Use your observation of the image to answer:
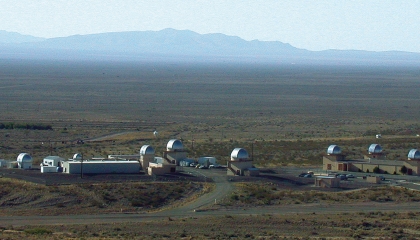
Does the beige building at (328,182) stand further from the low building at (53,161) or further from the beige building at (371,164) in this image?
the low building at (53,161)

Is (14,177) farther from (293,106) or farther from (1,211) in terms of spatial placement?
(293,106)

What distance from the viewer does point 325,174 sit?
5303 cm

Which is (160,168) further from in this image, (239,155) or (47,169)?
(47,169)

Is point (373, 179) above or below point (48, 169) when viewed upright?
below

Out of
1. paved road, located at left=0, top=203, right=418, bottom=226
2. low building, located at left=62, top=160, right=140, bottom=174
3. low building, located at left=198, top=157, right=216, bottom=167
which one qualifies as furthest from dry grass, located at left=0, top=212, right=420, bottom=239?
low building, located at left=198, top=157, right=216, bottom=167

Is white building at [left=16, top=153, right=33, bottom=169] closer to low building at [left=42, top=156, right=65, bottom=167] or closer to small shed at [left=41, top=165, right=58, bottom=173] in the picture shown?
low building at [left=42, top=156, right=65, bottom=167]

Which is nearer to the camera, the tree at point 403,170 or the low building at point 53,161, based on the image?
the low building at point 53,161

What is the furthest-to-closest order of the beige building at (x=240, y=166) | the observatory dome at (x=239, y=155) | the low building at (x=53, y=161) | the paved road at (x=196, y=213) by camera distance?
1. the observatory dome at (x=239, y=155)
2. the low building at (x=53, y=161)
3. the beige building at (x=240, y=166)
4. the paved road at (x=196, y=213)

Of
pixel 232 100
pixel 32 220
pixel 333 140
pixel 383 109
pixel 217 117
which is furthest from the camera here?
pixel 232 100

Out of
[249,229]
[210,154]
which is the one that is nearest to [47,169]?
[210,154]

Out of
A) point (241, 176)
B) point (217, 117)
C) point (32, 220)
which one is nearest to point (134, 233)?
point (32, 220)

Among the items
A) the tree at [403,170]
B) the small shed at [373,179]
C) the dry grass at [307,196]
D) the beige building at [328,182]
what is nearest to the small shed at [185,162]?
the dry grass at [307,196]

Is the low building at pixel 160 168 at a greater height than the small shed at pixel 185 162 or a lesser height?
greater

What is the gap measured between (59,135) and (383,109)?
62.3 meters
